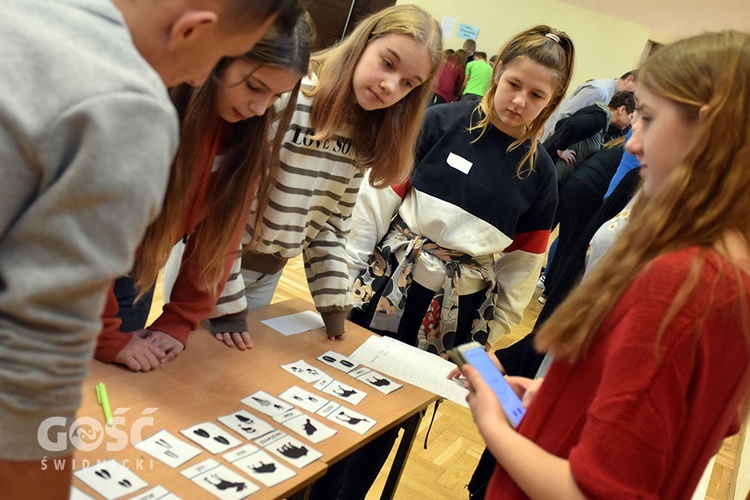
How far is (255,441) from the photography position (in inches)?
54.0

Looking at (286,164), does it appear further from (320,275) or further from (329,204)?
(320,275)

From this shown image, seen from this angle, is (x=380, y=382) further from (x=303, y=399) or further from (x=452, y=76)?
(x=452, y=76)

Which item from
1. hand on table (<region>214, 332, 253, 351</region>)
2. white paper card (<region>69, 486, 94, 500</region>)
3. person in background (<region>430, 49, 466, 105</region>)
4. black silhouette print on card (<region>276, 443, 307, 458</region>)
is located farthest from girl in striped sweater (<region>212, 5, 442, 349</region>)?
person in background (<region>430, 49, 466, 105</region>)

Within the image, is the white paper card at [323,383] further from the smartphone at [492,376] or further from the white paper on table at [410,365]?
the smartphone at [492,376]

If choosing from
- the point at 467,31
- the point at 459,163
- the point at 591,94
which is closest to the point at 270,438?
the point at 459,163

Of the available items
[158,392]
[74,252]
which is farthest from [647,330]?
[158,392]

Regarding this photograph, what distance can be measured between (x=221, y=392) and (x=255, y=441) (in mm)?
188

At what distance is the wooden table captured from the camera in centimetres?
121

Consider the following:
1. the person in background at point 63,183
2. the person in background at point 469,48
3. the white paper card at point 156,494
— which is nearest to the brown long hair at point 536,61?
the white paper card at point 156,494

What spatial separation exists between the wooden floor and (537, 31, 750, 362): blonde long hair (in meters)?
1.88

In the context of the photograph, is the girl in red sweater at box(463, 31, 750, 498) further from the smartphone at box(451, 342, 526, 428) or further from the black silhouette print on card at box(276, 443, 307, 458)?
the black silhouette print on card at box(276, 443, 307, 458)

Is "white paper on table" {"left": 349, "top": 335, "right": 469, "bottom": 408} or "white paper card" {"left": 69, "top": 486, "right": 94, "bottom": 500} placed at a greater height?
"white paper on table" {"left": 349, "top": 335, "right": 469, "bottom": 408}

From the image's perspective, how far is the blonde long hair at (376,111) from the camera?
179 centimetres

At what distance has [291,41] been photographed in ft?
4.35
